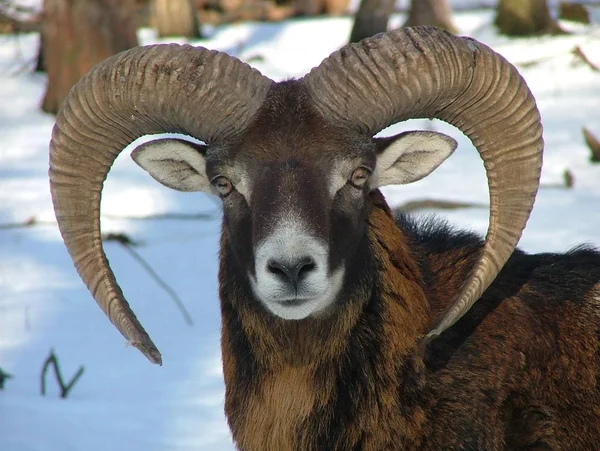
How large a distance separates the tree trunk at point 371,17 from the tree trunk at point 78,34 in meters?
4.66

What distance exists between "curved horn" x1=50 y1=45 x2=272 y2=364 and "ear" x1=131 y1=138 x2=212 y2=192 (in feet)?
0.30

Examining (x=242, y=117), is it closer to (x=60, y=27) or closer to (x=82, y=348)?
(x=82, y=348)

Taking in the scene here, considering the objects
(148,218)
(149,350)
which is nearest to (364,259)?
(149,350)

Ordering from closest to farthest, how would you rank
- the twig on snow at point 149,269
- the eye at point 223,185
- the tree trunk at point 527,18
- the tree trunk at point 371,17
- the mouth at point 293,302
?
the mouth at point 293,302
the eye at point 223,185
the twig on snow at point 149,269
the tree trunk at point 371,17
the tree trunk at point 527,18

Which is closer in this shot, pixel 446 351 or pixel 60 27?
pixel 446 351

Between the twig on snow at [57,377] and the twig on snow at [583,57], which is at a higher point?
the twig on snow at [57,377]

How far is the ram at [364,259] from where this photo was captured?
511 cm

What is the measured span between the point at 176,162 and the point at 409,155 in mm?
1300

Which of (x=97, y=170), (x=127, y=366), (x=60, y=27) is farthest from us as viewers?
(x=60, y=27)

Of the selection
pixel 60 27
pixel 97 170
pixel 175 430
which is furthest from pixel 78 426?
pixel 60 27

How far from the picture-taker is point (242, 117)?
17.3 ft

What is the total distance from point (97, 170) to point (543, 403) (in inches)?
106

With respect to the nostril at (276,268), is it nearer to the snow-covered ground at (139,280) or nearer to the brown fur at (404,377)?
the brown fur at (404,377)

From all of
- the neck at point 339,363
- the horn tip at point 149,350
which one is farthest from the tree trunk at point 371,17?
the horn tip at point 149,350
